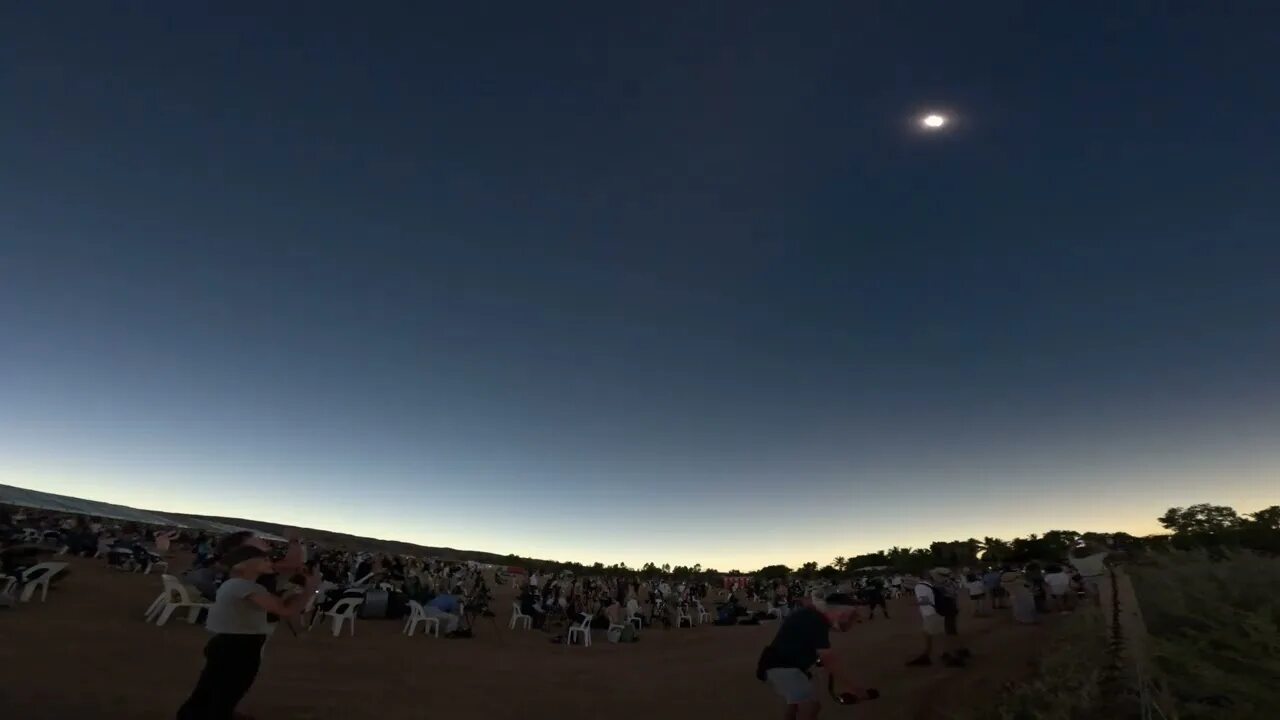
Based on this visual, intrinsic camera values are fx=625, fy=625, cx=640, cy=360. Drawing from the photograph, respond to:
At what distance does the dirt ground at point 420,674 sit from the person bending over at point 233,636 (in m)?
3.36

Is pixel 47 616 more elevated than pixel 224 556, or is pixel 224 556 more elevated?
pixel 224 556

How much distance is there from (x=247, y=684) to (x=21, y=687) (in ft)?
16.4

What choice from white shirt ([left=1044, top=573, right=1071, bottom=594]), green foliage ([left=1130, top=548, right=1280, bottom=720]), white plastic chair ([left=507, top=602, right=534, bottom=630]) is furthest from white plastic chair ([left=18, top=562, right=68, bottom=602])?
white shirt ([left=1044, top=573, right=1071, bottom=594])

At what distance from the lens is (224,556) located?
4.26 metres

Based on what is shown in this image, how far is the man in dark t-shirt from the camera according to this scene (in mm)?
5008

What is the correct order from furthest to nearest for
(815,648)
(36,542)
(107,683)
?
(36,542)
(107,683)
(815,648)

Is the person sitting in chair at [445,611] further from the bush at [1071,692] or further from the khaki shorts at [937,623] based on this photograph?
the bush at [1071,692]

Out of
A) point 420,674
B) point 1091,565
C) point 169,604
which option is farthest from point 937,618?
point 169,604

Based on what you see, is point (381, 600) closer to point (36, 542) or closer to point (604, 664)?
point (604, 664)

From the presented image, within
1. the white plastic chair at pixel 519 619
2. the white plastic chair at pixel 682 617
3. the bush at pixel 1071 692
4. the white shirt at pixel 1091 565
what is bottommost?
the white plastic chair at pixel 682 617

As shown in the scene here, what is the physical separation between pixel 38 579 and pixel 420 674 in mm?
9426

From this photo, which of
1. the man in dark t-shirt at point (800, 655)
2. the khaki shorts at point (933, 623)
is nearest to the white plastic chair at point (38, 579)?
the man in dark t-shirt at point (800, 655)

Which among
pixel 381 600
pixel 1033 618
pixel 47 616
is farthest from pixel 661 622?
pixel 47 616

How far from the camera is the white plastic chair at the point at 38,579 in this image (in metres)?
12.8
